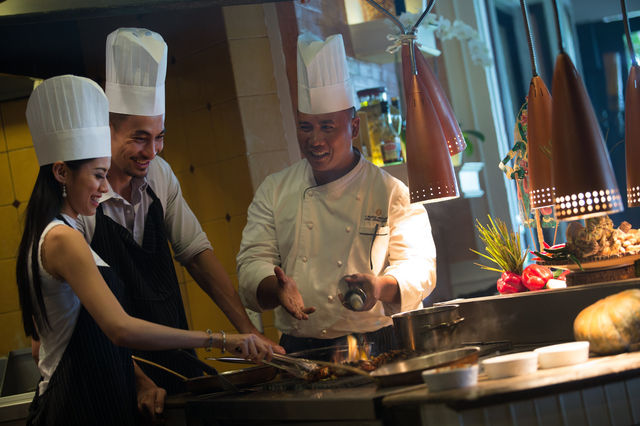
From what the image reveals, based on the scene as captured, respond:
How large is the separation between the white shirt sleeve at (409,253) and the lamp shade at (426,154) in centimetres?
48

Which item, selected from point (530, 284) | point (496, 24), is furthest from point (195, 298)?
point (496, 24)

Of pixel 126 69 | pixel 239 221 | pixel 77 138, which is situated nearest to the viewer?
pixel 77 138

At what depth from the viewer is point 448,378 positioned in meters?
1.33

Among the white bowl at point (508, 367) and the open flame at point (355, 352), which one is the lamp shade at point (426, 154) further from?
the white bowl at point (508, 367)

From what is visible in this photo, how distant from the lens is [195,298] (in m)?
3.24

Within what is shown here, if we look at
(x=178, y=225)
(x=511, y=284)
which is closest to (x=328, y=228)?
(x=178, y=225)

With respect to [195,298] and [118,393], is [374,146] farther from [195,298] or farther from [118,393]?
[118,393]

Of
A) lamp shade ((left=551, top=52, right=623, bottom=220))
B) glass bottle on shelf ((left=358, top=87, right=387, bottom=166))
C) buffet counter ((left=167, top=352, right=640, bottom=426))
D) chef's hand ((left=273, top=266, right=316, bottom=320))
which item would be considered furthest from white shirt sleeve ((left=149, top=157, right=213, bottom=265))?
lamp shade ((left=551, top=52, right=623, bottom=220))

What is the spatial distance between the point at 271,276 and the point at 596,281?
113 centimetres

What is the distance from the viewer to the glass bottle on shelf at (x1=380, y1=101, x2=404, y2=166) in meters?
3.14

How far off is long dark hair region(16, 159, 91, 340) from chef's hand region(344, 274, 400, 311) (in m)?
0.89

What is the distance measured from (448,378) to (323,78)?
1.66 metres

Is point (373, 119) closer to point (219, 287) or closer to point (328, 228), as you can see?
point (328, 228)

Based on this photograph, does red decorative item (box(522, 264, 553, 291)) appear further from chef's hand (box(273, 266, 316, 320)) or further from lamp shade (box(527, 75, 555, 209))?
chef's hand (box(273, 266, 316, 320))
